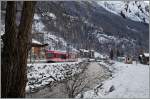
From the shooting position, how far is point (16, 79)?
3.29 m

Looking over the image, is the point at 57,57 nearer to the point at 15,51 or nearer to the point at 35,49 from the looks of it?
the point at 35,49

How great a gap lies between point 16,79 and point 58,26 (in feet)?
4.45

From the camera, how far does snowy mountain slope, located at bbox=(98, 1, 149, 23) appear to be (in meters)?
3.33

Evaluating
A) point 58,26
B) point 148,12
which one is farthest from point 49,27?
point 148,12

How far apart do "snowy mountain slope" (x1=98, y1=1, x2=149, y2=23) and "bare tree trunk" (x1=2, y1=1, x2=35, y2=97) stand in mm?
799

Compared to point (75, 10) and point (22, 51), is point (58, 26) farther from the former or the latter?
point (22, 51)

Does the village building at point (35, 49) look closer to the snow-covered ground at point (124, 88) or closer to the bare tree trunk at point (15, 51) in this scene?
the bare tree trunk at point (15, 51)

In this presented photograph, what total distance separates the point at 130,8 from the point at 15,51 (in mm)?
1332

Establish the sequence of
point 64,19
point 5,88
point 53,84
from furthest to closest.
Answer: point 53,84, point 64,19, point 5,88

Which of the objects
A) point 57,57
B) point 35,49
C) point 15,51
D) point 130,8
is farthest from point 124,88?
point 57,57

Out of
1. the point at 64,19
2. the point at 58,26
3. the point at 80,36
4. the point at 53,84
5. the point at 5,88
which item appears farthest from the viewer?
the point at 53,84

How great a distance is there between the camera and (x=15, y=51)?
3.26m

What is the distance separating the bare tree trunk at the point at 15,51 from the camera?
3.22 meters

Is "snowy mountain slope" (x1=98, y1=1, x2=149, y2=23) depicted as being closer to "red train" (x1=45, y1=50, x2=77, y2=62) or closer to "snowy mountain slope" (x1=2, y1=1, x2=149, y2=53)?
"snowy mountain slope" (x1=2, y1=1, x2=149, y2=53)
